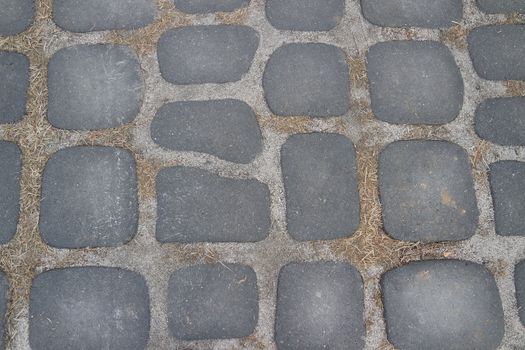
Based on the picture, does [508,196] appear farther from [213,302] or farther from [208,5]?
[208,5]

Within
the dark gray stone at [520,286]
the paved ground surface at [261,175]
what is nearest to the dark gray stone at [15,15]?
the paved ground surface at [261,175]

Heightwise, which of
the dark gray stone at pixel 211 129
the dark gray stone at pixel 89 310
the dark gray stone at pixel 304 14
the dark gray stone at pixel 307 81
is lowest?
the dark gray stone at pixel 89 310

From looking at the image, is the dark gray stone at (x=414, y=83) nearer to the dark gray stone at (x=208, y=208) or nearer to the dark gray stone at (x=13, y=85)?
the dark gray stone at (x=208, y=208)

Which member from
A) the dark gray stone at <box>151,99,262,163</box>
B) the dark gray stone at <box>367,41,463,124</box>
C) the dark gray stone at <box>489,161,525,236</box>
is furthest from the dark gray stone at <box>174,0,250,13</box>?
the dark gray stone at <box>489,161,525,236</box>

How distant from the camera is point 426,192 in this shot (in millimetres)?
1851

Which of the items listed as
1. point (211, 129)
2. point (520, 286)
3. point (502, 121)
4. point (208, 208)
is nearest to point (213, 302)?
point (208, 208)

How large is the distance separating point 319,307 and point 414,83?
732 mm

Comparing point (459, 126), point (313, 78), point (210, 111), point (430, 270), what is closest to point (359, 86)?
point (313, 78)

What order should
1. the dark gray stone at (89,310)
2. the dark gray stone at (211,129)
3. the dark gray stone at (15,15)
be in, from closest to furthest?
the dark gray stone at (89,310) < the dark gray stone at (211,129) < the dark gray stone at (15,15)

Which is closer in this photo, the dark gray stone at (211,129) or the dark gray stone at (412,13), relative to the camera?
the dark gray stone at (211,129)

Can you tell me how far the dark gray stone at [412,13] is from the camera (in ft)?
6.50

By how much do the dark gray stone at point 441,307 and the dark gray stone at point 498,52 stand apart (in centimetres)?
62

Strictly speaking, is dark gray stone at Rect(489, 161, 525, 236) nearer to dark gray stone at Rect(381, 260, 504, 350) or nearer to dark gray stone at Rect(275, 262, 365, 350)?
dark gray stone at Rect(381, 260, 504, 350)

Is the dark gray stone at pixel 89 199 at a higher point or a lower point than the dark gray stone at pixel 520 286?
higher
